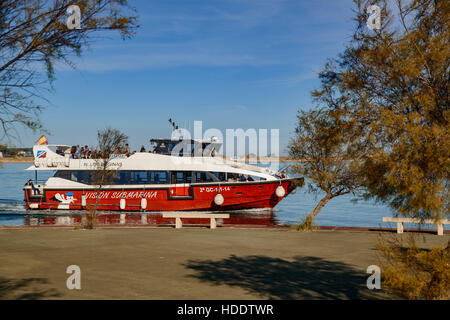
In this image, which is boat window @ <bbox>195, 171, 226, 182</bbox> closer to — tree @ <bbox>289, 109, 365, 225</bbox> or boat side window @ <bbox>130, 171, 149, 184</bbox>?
boat side window @ <bbox>130, 171, 149, 184</bbox>

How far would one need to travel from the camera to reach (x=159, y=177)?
102ft

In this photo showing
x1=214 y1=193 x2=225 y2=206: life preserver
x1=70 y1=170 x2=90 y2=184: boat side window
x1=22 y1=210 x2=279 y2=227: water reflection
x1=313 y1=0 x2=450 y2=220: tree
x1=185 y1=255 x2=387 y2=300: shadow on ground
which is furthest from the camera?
x1=70 y1=170 x2=90 y2=184: boat side window

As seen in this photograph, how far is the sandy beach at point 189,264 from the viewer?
7.42 m

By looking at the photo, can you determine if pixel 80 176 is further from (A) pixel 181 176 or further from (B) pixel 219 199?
(B) pixel 219 199

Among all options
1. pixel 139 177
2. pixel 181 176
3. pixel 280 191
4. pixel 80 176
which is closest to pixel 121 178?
pixel 139 177

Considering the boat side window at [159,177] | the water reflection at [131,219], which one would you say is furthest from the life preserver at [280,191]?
the boat side window at [159,177]

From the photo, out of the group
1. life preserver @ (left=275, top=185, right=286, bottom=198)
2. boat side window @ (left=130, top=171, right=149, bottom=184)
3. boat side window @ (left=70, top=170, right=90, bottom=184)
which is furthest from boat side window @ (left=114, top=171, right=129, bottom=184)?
life preserver @ (left=275, top=185, right=286, bottom=198)

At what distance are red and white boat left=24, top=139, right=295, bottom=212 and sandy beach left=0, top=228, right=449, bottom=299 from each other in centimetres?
1490

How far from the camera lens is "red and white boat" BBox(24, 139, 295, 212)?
3064cm

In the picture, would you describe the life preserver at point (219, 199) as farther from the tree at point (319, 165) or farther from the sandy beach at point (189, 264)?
the sandy beach at point (189, 264)

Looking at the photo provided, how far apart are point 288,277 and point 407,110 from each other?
3939 mm

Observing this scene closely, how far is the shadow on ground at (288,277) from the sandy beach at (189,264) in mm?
18
